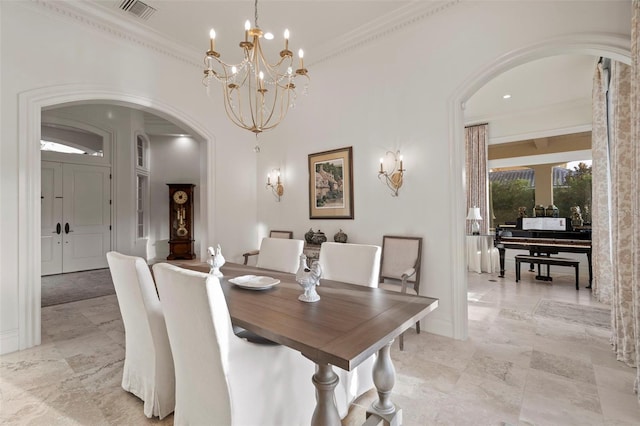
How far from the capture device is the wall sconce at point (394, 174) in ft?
11.2

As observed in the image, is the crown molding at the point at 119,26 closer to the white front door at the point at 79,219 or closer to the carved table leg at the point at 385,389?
the white front door at the point at 79,219

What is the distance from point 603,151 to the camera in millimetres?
4305

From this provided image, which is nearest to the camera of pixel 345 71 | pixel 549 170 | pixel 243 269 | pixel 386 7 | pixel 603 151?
pixel 243 269

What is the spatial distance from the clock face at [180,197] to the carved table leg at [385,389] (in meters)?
7.48

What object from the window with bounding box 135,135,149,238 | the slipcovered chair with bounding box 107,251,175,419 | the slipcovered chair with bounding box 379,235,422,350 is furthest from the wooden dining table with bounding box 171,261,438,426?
the window with bounding box 135,135,149,238

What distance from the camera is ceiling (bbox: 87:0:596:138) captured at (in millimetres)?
3223

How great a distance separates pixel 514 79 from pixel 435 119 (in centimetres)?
278

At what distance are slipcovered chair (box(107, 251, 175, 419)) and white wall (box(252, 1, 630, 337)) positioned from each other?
2496mm

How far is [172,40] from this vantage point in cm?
389

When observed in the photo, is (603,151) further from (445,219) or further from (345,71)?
(345,71)

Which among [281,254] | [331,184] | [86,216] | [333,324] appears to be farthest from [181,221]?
[333,324]

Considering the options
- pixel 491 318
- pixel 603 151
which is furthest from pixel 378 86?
pixel 603 151

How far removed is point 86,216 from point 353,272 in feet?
22.2

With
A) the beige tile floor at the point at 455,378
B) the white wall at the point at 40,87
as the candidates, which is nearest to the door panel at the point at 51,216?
the beige tile floor at the point at 455,378
